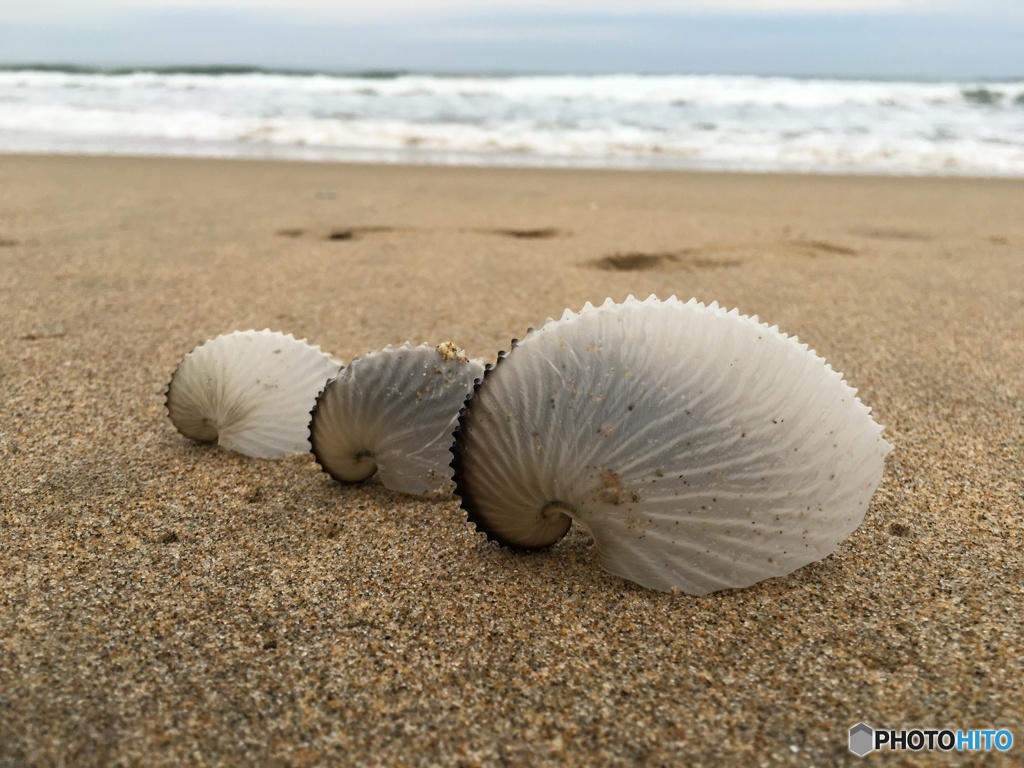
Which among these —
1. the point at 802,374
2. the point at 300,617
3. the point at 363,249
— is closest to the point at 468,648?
the point at 300,617

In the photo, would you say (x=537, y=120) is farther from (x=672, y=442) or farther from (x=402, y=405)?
(x=672, y=442)

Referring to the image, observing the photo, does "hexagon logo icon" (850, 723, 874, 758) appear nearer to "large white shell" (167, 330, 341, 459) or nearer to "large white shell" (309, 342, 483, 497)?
"large white shell" (309, 342, 483, 497)

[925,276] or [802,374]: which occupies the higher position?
[802,374]

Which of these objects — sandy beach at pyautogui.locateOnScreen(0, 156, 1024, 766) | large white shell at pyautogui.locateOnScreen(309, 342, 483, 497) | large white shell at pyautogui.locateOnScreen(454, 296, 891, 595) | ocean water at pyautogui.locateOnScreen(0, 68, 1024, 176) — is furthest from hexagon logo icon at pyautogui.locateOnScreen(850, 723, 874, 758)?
ocean water at pyautogui.locateOnScreen(0, 68, 1024, 176)

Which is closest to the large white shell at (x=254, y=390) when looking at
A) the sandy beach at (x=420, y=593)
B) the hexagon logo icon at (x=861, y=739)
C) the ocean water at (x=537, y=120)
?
the sandy beach at (x=420, y=593)

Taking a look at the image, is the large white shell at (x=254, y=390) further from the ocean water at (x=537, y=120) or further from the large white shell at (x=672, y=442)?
the ocean water at (x=537, y=120)

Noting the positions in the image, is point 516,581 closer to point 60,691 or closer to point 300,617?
point 300,617
